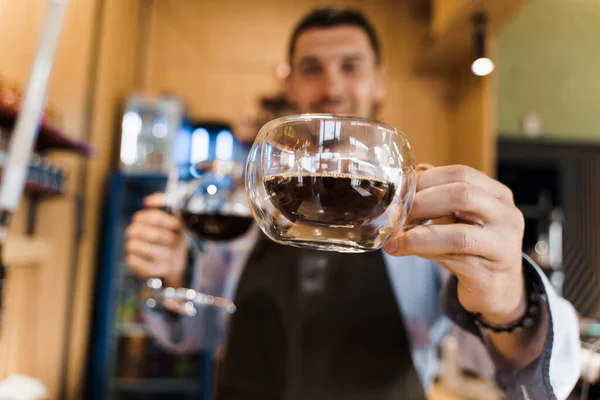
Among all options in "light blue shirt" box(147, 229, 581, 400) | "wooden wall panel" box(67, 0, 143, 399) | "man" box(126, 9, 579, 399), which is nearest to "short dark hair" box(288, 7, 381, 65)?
"man" box(126, 9, 579, 399)

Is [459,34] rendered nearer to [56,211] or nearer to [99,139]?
[99,139]

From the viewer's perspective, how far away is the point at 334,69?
108 cm

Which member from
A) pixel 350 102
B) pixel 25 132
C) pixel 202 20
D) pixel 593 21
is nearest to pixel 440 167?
pixel 593 21

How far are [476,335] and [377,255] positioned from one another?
70 centimetres

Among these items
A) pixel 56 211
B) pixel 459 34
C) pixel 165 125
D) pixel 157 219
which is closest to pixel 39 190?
pixel 56 211

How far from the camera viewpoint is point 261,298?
3.99 feet

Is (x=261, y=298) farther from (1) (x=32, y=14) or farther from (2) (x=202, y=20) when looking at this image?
(2) (x=202, y=20)

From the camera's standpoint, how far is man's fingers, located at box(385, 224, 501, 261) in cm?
34

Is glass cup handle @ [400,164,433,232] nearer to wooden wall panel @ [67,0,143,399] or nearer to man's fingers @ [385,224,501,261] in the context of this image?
man's fingers @ [385,224,501,261]

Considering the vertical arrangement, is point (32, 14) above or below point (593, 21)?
above

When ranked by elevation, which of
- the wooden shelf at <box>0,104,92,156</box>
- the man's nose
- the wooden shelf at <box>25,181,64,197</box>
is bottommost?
the wooden shelf at <box>25,181,64,197</box>

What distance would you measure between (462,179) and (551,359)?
19 centimetres

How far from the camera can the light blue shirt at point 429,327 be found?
0.40 metres

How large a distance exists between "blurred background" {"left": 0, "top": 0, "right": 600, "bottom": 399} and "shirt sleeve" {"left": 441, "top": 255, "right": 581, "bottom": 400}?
0.49m
